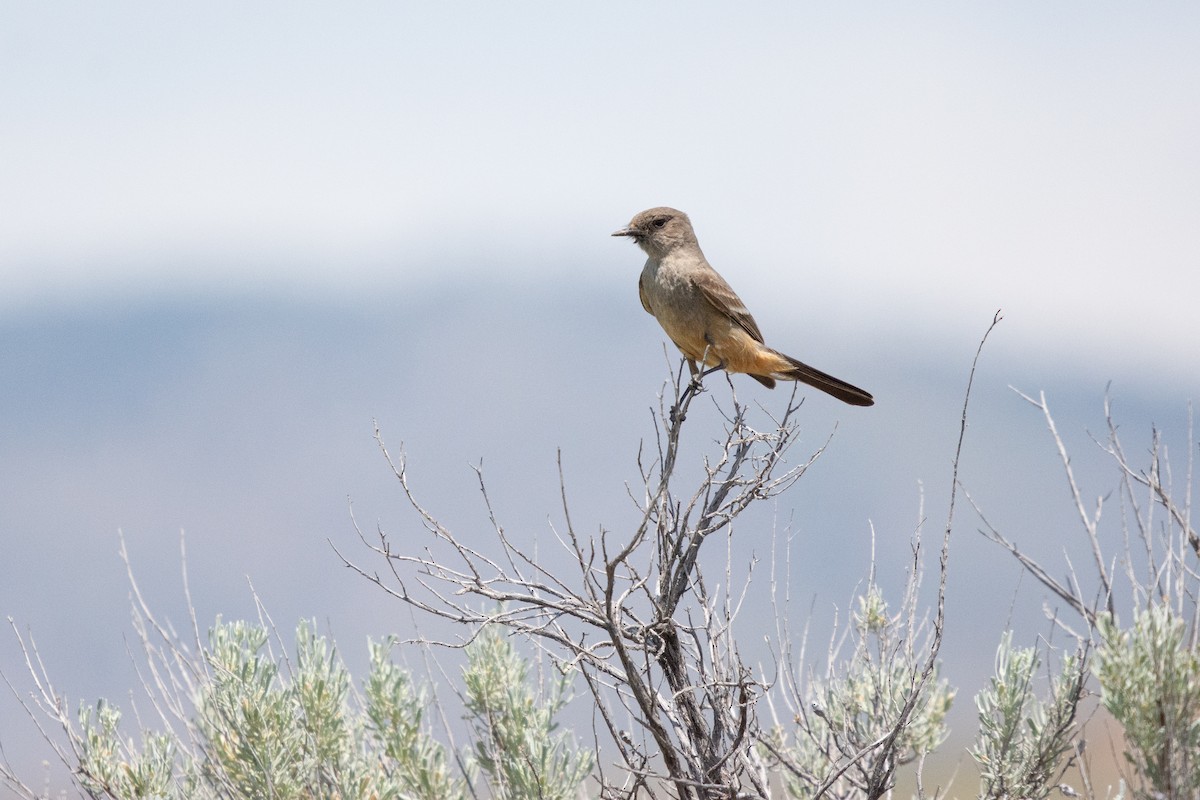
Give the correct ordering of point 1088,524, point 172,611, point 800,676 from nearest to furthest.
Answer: point 1088,524
point 800,676
point 172,611

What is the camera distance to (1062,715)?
457cm

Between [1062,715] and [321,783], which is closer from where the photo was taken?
[1062,715]

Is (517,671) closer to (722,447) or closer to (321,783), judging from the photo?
(321,783)

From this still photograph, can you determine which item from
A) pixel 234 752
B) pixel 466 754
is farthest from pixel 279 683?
pixel 466 754

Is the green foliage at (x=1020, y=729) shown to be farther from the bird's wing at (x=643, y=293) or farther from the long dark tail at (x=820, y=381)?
the bird's wing at (x=643, y=293)

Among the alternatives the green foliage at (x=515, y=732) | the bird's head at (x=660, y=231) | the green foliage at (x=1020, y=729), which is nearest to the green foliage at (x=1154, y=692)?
the green foliage at (x=1020, y=729)

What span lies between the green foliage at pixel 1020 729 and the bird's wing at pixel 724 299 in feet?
8.16

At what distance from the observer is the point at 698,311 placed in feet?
21.6

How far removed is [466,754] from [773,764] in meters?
1.49

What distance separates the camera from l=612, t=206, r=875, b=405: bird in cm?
658

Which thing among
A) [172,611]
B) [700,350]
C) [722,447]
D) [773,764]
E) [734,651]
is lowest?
[773,764]

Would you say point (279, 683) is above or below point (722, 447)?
below

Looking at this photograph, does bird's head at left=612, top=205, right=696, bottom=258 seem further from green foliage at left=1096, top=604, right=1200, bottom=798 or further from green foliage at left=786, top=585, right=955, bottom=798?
green foliage at left=1096, top=604, right=1200, bottom=798

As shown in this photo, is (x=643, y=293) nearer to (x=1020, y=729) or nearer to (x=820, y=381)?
(x=820, y=381)
